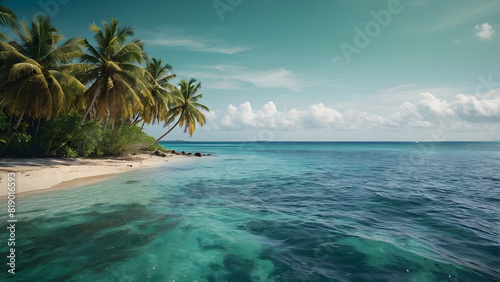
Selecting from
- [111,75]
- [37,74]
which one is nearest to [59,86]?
[37,74]

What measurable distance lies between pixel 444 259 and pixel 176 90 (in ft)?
108

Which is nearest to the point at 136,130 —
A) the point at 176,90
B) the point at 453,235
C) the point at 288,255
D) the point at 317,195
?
the point at 176,90

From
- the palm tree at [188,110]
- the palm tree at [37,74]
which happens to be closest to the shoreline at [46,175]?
the palm tree at [37,74]

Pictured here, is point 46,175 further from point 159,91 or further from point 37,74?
point 159,91

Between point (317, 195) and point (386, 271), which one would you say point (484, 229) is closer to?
point (386, 271)

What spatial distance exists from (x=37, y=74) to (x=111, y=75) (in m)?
4.55

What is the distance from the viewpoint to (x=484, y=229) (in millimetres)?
6516

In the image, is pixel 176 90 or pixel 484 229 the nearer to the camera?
pixel 484 229

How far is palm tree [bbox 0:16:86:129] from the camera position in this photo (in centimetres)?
1434

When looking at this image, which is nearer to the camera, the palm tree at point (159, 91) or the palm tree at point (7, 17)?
the palm tree at point (7, 17)

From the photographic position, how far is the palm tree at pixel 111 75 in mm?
17812

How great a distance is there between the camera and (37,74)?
47.8 feet

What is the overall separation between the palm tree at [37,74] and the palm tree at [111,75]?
139 centimetres

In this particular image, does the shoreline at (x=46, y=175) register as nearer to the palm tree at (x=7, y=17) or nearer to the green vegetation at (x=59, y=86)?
the green vegetation at (x=59, y=86)
